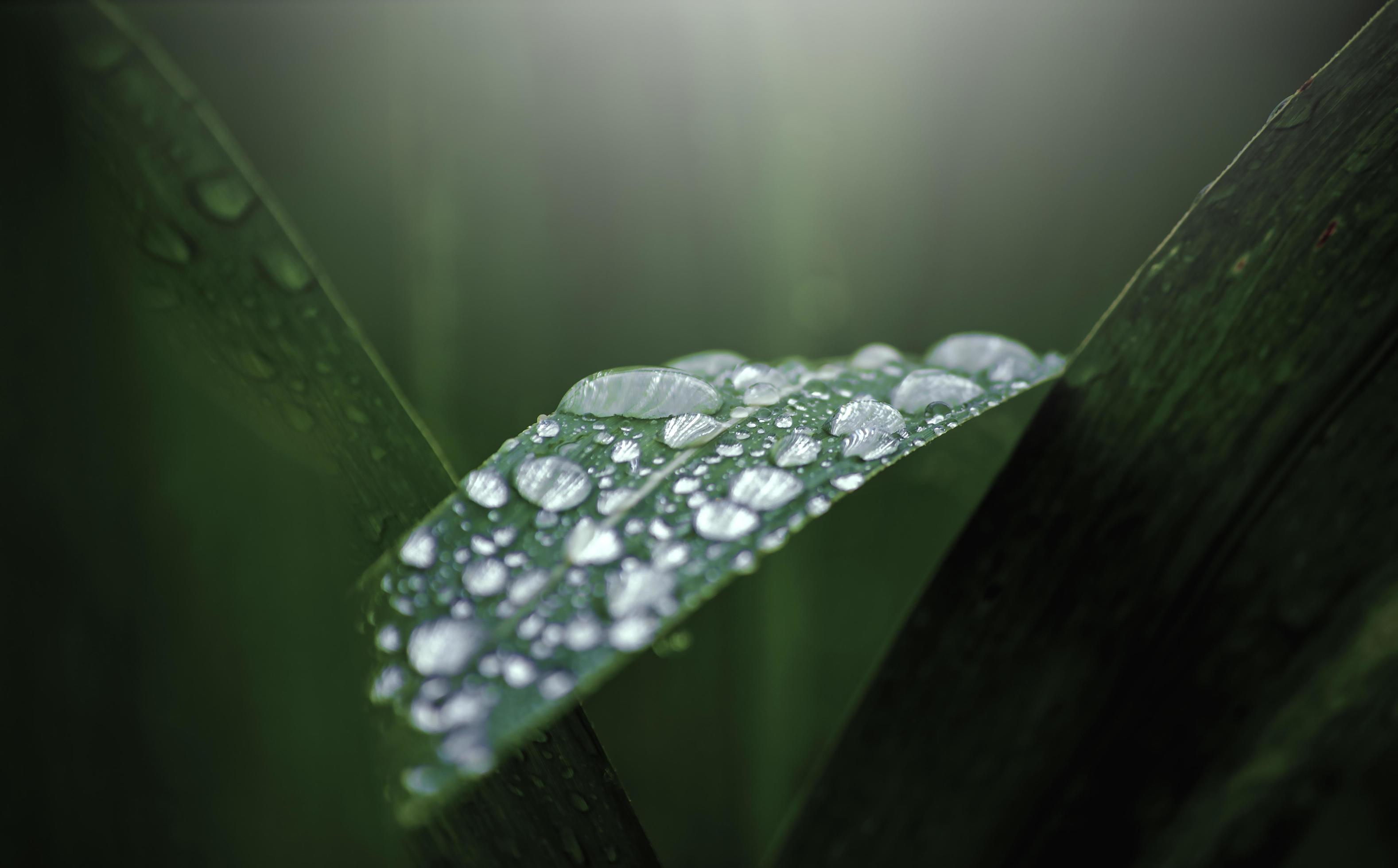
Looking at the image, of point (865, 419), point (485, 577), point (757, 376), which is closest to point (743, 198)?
point (757, 376)

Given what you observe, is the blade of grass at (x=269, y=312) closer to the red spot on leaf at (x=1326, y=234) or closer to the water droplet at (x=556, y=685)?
the water droplet at (x=556, y=685)

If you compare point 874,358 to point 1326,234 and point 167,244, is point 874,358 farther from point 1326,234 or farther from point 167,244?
point 167,244

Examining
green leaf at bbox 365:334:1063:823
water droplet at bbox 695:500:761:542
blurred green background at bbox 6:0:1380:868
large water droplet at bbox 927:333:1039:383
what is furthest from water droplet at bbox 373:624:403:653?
blurred green background at bbox 6:0:1380:868

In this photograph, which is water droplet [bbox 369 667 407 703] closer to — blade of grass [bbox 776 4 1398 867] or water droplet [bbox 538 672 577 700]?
water droplet [bbox 538 672 577 700]

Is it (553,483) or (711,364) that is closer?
(553,483)

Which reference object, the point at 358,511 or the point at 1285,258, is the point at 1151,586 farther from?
→ the point at 358,511

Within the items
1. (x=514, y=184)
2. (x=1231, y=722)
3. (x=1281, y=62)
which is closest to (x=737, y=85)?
(x=514, y=184)
